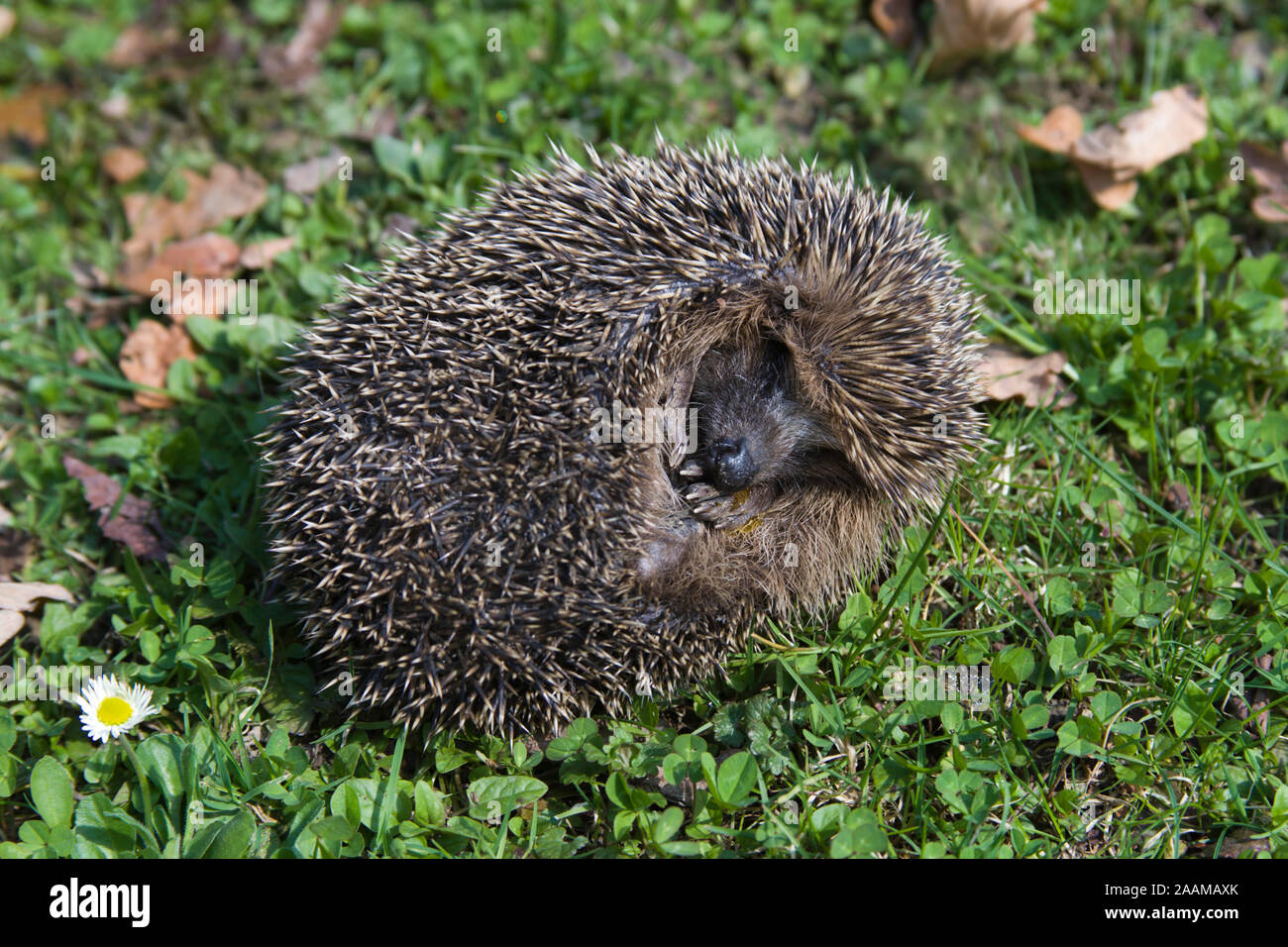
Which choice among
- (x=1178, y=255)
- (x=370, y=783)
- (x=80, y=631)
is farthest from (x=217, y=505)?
(x=1178, y=255)

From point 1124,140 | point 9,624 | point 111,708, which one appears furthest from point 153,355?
point 1124,140

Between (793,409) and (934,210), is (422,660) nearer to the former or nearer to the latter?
(793,409)

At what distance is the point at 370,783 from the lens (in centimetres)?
385

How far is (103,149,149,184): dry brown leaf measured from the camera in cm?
646

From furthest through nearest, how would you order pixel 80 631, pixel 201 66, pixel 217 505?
pixel 201 66
pixel 217 505
pixel 80 631

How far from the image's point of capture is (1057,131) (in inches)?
226

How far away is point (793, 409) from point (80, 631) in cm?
322

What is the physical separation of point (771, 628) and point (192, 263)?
3816 mm

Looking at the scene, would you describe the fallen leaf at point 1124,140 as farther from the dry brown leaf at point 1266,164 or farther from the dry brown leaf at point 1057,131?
the dry brown leaf at point 1266,164

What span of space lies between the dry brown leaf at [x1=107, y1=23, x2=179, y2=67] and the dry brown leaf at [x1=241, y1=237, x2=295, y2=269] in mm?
2313

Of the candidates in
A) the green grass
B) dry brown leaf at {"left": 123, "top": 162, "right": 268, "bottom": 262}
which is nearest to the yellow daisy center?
the green grass

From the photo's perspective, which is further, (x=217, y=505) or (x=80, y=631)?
(x=217, y=505)

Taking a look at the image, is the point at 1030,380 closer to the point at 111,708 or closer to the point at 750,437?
the point at 750,437
